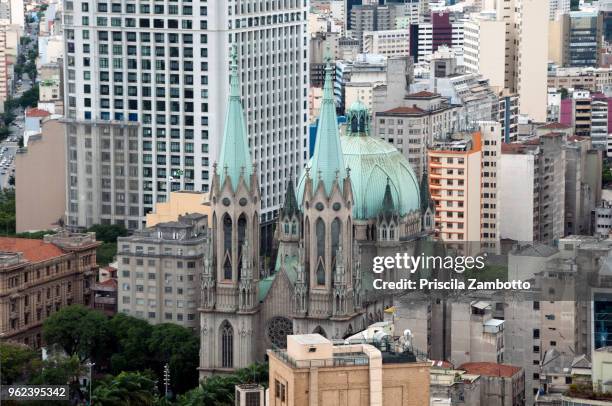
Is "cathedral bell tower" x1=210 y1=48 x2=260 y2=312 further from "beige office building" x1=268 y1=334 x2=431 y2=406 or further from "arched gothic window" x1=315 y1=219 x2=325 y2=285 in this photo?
"beige office building" x1=268 y1=334 x2=431 y2=406

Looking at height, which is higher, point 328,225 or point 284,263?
point 328,225

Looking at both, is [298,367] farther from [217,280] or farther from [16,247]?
[16,247]

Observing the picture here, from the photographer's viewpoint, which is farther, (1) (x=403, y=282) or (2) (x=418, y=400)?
(1) (x=403, y=282)

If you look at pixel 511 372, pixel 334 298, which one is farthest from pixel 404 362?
pixel 334 298

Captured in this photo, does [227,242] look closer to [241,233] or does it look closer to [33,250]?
[241,233]

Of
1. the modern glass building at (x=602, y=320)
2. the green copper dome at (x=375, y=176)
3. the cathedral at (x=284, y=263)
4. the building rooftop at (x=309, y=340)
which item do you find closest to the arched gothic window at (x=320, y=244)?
the cathedral at (x=284, y=263)

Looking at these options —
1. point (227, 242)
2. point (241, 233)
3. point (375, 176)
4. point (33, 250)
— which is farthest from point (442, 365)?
point (33, 250)

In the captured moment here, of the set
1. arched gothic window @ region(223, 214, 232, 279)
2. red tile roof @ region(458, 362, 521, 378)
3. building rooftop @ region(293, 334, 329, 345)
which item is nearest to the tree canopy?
arched gothic window @ region(223, 214, 232, 279)
